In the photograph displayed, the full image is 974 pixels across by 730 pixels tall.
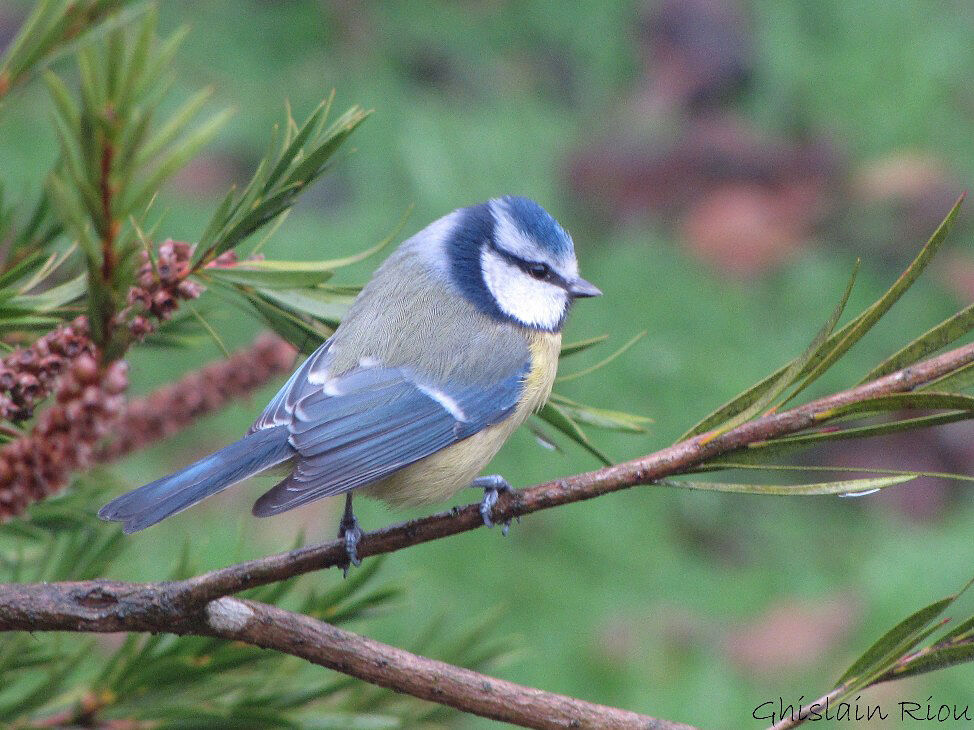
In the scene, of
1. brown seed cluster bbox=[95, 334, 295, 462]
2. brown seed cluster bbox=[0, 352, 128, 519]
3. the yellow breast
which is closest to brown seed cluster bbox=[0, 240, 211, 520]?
brown seed cluster bbox=[0, 352, 128, 519]

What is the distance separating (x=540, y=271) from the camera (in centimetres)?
123

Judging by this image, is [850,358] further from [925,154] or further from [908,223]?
[925,154]

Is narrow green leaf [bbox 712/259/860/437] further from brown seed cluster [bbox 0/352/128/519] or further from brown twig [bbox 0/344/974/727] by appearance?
brown seed cluster [bbox 0/352/128/519]

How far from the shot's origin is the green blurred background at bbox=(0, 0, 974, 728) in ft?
5.70

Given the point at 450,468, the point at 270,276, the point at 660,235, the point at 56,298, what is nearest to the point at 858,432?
the point at 270,276

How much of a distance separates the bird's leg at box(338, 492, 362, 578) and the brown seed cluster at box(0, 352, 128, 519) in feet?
0.78

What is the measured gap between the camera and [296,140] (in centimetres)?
55

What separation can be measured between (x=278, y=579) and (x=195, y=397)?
257mm

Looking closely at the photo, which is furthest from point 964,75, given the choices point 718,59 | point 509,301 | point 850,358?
point 509,301

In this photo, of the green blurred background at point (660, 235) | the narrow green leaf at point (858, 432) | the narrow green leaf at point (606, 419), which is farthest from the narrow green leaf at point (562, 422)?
the green blurred background at point (660, 235)

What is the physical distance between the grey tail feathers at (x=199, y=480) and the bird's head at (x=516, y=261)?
33 cm

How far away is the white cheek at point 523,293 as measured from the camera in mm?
1199

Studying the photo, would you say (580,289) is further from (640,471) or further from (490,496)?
(640,471)

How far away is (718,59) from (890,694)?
143 centimetres
